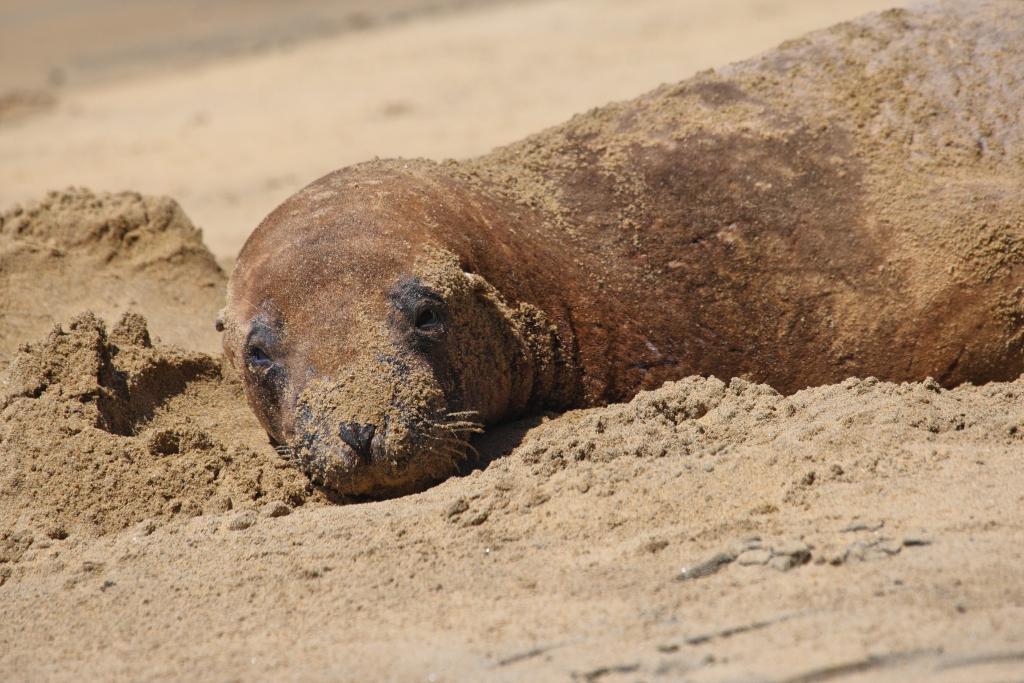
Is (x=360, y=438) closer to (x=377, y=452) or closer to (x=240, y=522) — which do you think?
(x=377, y=452)

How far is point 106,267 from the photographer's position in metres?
6.57

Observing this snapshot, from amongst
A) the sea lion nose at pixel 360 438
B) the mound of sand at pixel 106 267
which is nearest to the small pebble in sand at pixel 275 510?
the sea lion nose at pixel 360 438

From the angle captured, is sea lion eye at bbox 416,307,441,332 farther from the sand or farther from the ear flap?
the sand

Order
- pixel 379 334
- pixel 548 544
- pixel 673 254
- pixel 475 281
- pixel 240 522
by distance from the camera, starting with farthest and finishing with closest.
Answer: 1. pixel 673 254
2. pixel 475 281
3. pixel 379 334
4. pixel 240 522
5. pixel 548 544

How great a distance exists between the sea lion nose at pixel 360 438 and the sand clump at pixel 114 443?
0.37 metres

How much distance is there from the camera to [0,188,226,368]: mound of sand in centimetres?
605

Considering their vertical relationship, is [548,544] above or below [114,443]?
below

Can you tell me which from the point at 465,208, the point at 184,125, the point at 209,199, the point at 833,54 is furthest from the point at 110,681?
the point at 184,125

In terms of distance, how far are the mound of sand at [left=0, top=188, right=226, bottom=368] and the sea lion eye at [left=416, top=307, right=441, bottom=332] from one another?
168cm

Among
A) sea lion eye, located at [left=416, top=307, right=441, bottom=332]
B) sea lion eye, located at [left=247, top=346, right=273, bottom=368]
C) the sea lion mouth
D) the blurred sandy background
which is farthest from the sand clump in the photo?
the blurred sandy background

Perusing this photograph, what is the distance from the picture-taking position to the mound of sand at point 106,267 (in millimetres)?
6051

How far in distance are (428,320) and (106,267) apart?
107 inches

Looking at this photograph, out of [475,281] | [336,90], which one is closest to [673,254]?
[475,281]

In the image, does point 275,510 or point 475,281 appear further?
point 475,281
